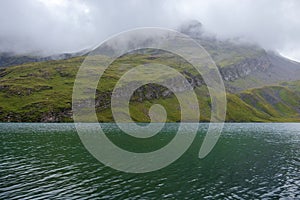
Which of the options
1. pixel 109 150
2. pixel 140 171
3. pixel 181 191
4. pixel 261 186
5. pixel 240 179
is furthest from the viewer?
pixel 109 150

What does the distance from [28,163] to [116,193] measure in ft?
85.3

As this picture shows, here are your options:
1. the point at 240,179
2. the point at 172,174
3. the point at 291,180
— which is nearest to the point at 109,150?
the point at 172,174

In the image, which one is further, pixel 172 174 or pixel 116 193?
pixel 172 174

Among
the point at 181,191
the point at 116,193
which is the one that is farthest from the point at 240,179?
the point at 116,193

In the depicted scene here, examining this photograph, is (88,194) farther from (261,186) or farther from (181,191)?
(261,186)

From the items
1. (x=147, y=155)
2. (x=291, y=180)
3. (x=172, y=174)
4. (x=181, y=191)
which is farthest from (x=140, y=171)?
(x=291, y=180)

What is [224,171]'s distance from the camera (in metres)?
51.9

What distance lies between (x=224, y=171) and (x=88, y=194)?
25.7 m

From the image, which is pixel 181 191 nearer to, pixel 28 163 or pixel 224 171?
pixel 224 171

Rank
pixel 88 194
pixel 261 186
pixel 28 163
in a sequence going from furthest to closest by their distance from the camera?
pixel 28 163, pixel 261 186, pixel 88 194

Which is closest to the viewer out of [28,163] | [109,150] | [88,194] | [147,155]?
[88,194]

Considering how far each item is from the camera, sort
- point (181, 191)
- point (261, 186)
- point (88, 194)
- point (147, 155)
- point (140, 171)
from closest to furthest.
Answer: point (88, 194), point (181, 191), point (261, 186), point (140, 171), point (147, 155)

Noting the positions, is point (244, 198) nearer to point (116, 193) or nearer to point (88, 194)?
point (116, 193)

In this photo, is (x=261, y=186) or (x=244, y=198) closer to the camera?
(x=244, y=198)
